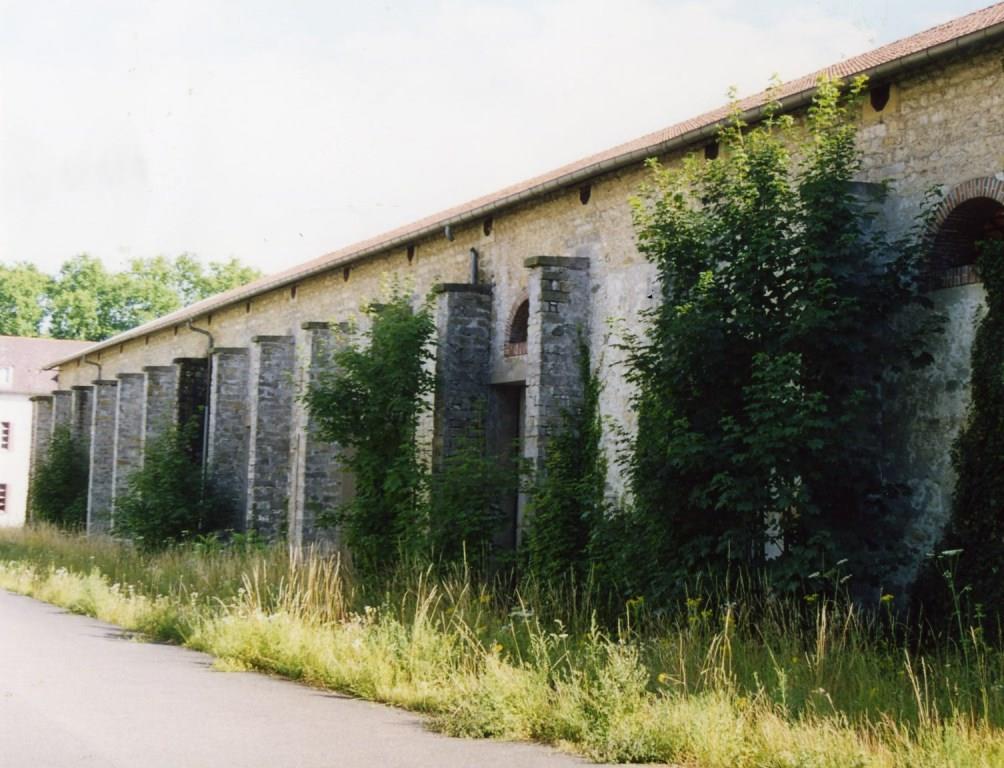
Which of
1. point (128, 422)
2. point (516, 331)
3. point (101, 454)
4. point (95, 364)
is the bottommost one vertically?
point (101, 454)

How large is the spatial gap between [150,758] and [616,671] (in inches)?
116

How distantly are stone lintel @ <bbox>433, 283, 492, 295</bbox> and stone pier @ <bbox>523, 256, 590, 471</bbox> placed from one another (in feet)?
8.01

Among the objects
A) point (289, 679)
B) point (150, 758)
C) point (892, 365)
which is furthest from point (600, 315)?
point (150, 758)

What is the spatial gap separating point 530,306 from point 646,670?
843cm

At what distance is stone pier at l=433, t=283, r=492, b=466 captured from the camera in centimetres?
1878

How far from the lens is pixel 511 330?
18.6m

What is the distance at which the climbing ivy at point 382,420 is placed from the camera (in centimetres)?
1827

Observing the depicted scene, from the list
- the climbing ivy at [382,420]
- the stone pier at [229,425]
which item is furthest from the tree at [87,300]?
the climbing ivy at [382,420]

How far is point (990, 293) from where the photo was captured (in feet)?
35.3

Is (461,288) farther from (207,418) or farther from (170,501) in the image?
(207,418)

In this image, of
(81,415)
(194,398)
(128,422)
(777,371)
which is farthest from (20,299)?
(777,371)

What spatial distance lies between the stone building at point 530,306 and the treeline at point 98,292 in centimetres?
3373

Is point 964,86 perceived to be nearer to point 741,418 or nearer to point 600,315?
point 741,418

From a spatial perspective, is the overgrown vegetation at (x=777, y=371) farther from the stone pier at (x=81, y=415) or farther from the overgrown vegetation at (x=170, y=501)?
the stone pier at (x=81, y=415)
